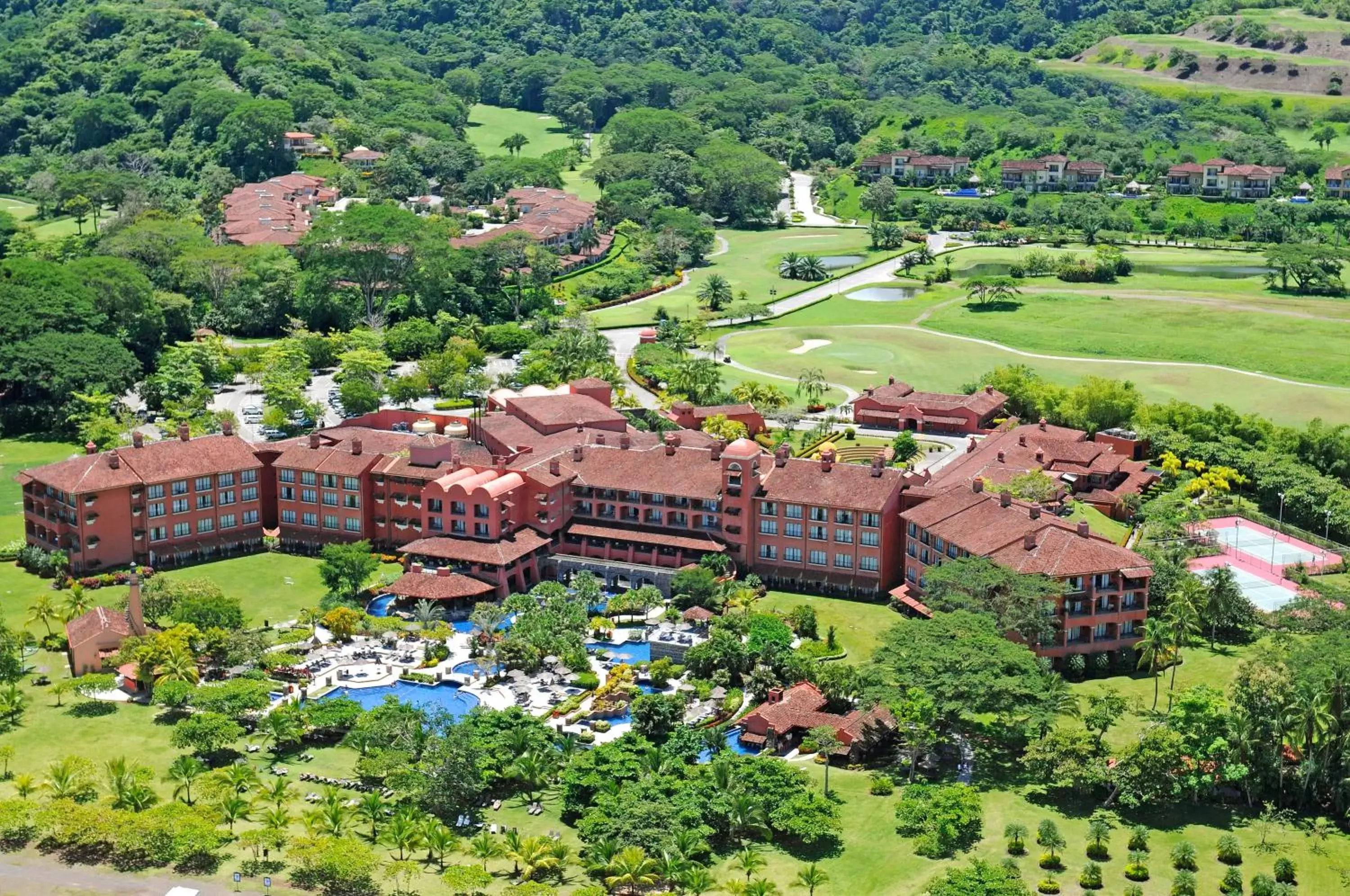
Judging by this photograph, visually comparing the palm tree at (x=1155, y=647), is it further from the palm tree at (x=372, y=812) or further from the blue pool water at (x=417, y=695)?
the palm tree at (x=372, y=812)

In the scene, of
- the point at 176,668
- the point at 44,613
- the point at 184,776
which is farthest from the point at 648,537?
the point at 184,776

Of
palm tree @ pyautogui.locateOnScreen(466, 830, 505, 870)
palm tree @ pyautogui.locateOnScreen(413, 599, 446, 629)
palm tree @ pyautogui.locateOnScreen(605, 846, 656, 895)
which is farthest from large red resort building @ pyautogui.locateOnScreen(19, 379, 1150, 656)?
palm tree @ pyautogui.locateOnScreen(605, 846, 656, 895)

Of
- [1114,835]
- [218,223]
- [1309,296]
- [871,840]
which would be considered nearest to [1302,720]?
[1114,835]

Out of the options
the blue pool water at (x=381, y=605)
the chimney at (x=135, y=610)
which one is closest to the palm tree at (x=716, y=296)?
the blue pool water at (x=381, y=605)

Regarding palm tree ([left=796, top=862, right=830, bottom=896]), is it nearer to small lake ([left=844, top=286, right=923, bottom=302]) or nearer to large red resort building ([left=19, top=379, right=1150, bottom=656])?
large red resort building ([left=19, top=379, right=1150, bottom=656])

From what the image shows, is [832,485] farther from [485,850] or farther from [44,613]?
[44,613]
